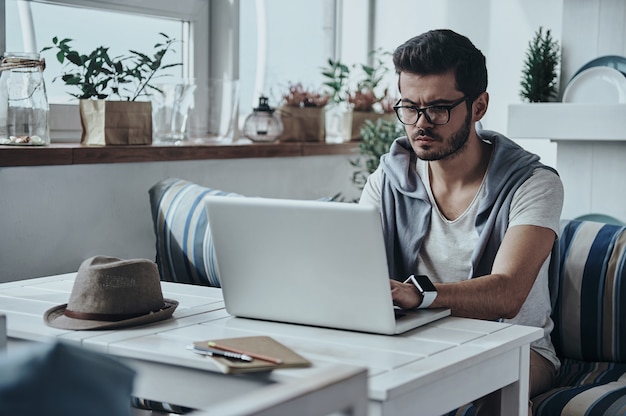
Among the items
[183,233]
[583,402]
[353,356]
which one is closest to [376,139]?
[183,233]

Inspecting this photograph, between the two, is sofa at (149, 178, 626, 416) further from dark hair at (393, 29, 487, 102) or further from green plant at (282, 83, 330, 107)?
green plant at (282, 83, 330, 107)

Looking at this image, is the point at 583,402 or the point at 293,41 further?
the point at 293,41

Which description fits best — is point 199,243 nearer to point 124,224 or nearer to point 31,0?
point 124,224

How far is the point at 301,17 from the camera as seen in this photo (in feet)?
13.0

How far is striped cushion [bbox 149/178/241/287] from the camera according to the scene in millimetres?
2646

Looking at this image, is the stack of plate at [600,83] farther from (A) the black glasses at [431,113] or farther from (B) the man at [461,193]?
(A) the black glasses at [431,113]

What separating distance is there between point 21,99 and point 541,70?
6.56 ft

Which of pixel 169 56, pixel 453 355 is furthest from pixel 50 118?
pixel 453 355

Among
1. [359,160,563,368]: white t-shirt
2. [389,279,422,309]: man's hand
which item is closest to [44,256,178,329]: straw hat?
[389,279,422,309]: man's hand

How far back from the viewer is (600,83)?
3.57 metres

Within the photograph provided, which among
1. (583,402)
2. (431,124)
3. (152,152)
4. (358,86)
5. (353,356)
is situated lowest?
(583,402)

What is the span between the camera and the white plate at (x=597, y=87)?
3.52 metres

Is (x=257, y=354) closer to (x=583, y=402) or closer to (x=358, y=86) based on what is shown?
(x=583, y=402)

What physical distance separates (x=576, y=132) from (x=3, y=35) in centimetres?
204
